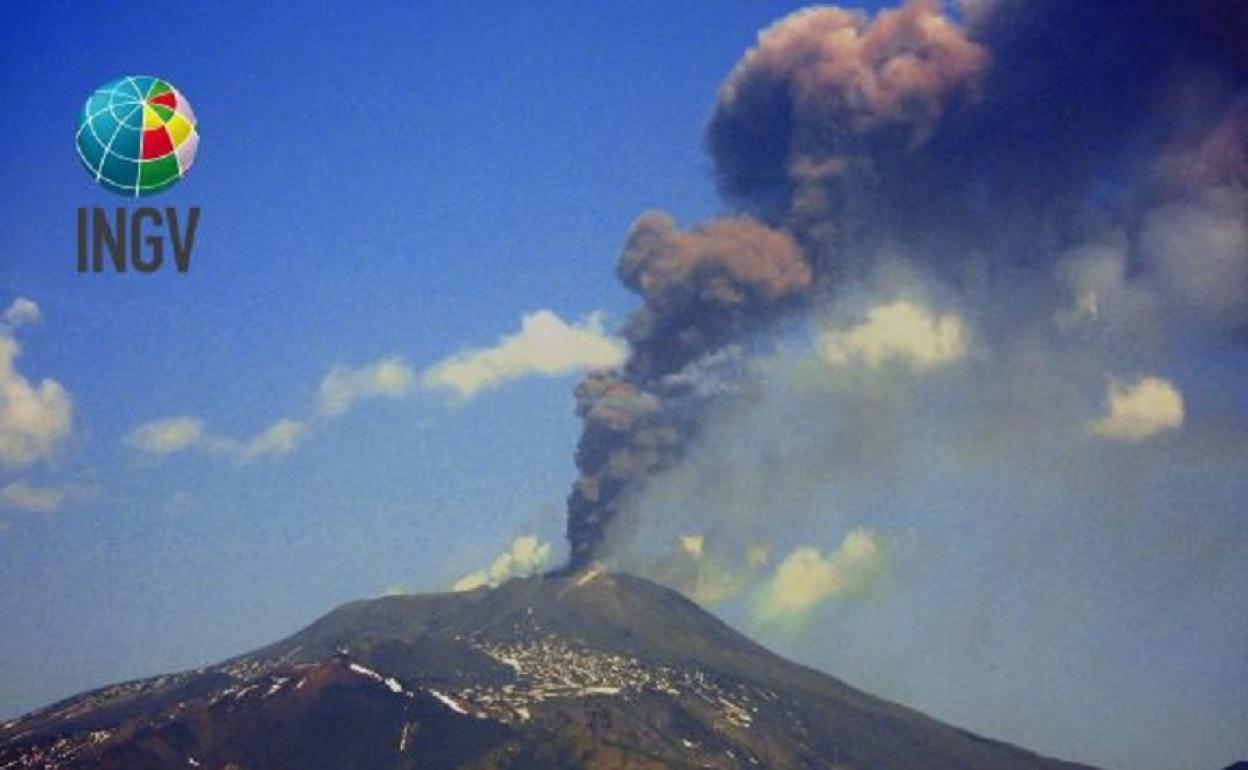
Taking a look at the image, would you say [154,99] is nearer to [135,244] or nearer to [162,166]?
[162,166]

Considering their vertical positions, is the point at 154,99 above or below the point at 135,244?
above

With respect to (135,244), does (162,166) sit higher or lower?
higher

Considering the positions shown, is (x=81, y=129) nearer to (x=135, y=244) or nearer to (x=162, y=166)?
(x=162, y=166)

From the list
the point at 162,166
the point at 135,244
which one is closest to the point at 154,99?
the point at 162,166

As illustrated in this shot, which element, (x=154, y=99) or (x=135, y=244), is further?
(x=154, y=99)

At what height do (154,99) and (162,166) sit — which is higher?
(154,99)

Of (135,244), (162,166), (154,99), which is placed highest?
(154,99)

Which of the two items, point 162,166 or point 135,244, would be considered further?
point 162,166
